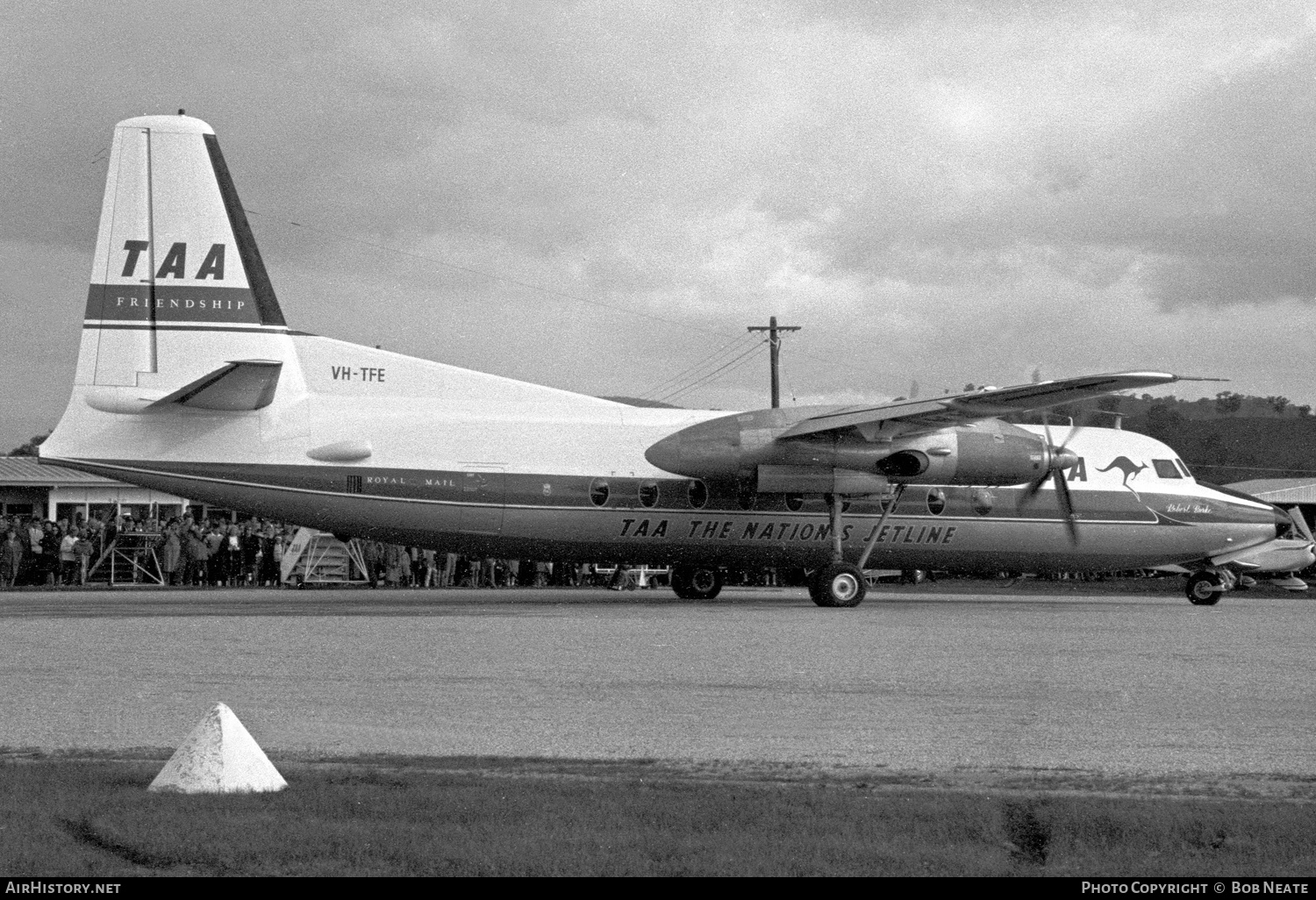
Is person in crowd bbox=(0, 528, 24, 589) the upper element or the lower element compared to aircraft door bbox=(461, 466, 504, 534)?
lower

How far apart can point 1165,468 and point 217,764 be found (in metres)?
24.7

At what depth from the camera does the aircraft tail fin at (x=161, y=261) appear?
22.2 m

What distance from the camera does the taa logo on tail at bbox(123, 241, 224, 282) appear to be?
22234 mm

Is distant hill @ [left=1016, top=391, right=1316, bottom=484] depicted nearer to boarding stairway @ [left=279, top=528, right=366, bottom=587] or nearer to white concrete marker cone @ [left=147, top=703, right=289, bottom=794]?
boarding stairway @ [left=279, top=528, right=366, bottom=587]

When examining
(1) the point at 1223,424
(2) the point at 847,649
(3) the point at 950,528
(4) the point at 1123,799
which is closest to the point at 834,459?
(3) the point at 950,528

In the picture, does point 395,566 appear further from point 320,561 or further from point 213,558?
point 213,558

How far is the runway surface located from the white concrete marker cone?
72.2 inches

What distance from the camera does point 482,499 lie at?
24.0 m

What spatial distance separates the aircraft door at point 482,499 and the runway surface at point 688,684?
1.51 m

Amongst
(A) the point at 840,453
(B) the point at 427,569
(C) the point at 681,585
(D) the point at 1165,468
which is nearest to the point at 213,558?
(B) the point at 427,569

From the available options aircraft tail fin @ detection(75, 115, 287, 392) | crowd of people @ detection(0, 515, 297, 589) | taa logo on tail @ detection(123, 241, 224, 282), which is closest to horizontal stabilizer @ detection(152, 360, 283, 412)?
aircraft tail fin @ detection(75, 115, 287, 392)

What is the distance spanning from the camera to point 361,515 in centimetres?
2339

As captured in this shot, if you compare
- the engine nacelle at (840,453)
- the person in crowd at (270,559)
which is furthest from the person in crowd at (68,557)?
the engine nacelle at (840,453)

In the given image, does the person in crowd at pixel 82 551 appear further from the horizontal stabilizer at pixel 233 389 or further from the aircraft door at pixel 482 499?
the aircraft door at pixel 482 499
